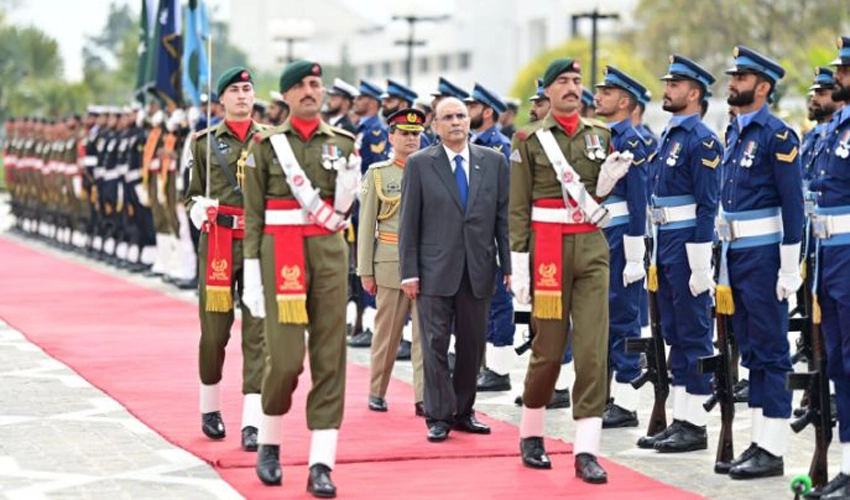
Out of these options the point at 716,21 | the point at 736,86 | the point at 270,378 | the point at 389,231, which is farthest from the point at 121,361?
the point at 716,21

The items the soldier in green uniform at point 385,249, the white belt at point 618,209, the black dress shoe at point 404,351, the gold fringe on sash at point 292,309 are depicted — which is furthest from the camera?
the black dress shoe at point 404,351

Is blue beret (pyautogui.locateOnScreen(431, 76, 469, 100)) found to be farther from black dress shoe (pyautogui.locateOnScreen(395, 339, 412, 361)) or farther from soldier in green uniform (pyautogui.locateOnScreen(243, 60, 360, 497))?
soldier in green uniform (pyautogui.locateOnScreen(243, 60, 360, 497))

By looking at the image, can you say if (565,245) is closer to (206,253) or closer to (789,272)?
(789,272)

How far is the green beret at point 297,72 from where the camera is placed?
31.4 ft

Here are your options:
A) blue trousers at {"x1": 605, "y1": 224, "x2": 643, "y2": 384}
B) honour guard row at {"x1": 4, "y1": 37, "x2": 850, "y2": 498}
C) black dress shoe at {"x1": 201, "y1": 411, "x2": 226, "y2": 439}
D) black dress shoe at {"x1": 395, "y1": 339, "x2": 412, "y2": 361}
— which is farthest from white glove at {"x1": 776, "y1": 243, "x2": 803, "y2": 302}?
black dress shoe at {"x1": 395, "y1": 339, "x2": 412, "y2": 361}

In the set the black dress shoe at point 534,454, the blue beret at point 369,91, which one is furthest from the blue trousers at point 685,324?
the blue beret at point 369,91

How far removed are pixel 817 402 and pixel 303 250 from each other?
9.26 ft

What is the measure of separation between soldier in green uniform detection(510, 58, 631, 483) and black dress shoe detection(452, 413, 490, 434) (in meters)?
1.29

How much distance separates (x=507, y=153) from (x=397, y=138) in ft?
4.11

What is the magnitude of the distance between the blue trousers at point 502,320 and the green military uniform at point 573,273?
3.59 m

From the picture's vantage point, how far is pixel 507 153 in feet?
44.9

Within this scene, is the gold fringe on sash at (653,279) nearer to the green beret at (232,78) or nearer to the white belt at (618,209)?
the white belt at (618,209)

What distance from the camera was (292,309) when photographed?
945cm

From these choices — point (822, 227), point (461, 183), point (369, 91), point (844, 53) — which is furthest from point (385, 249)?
point (369, 91)
